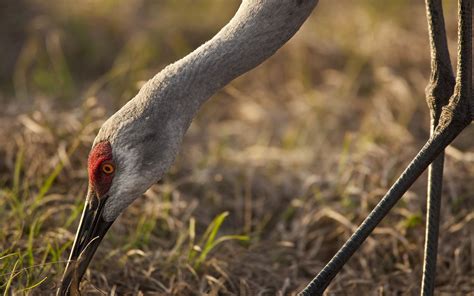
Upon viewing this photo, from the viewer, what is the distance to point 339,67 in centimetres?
766

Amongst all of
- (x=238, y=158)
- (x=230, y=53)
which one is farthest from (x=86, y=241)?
(x=238, y=158)

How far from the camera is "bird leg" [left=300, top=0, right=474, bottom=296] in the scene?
3.72 metres

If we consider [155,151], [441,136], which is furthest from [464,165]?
[155,151]

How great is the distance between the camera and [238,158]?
5.91 metres

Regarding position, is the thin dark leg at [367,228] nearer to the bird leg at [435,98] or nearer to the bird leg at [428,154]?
the bird leg at [428,154]

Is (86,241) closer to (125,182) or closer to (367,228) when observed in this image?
(125,182)

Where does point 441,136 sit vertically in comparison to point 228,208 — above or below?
above

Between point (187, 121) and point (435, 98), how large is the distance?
4.21 feet

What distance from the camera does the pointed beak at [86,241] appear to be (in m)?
3.69

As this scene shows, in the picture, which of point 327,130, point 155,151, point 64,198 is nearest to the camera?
point 155,151

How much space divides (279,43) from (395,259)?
1619 mm

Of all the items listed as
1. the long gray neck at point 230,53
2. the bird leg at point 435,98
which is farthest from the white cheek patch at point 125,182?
the bird leg at point 435,98

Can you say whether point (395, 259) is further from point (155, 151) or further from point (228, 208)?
point (155, 151)

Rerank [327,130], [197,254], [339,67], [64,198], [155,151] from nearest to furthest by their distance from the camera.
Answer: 1. [155,151]
2. [197,254]
3. [64,198]
4. [327,130]
5. [339,67]
